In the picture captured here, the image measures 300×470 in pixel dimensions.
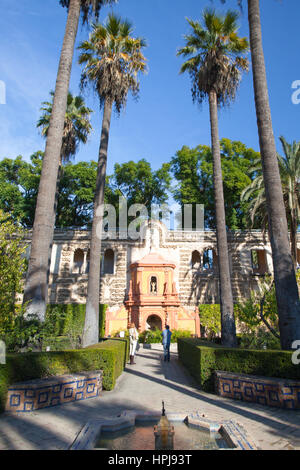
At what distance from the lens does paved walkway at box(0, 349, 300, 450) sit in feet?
12.9

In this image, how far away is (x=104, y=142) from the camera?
43.0 ft

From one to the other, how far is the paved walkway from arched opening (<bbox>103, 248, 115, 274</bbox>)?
1777 cm

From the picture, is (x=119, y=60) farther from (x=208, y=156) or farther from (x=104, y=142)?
(x=208, y=156)

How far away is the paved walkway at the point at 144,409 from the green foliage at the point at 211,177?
2258cm

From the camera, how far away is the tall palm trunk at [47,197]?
23.9 ft

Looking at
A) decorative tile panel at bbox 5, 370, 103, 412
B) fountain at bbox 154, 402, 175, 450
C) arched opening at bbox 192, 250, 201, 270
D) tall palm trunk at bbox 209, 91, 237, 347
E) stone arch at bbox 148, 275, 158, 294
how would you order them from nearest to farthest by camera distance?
1. fountain at bbox 154, 402, 175, 450
2. decorative tile panel at bbox 5, 370, 103, 412
3. tall palm trunk at bbox 209, 91, 237, 347
4. stone arch at bbox 148, 275, 158, 294
5. arched opening at bbox 192, 250, 201, 270

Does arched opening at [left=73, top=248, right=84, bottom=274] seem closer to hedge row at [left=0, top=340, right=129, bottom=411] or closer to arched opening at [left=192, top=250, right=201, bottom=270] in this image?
arched opening at [left=192, top=250, right=201, bottom=270]

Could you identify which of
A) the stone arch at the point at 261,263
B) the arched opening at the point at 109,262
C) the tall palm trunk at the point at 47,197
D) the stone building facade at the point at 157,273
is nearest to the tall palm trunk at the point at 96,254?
the tall palm trunk at the point at 47,197

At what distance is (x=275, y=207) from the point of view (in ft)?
24.7

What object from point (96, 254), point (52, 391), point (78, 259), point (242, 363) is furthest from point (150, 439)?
point (78, 259)

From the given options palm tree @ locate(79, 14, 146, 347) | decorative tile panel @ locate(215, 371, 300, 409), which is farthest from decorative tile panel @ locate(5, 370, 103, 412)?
palm tree @ locate(79, 14, 146, 347)

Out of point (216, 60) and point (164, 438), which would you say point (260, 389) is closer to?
point (164, 438)

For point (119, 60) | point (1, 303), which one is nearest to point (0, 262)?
point (1, 303)

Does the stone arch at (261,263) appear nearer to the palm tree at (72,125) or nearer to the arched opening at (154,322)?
the arched opening at (154,322)
